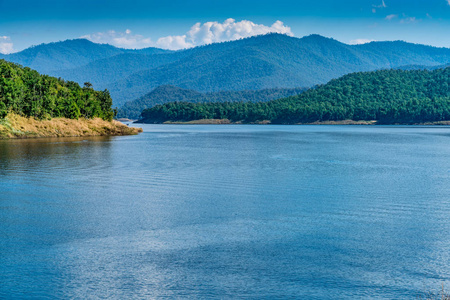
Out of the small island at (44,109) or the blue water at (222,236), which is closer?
the blue water at (222,236)

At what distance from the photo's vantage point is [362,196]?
26.6 m

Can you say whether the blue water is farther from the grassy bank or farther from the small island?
the small island

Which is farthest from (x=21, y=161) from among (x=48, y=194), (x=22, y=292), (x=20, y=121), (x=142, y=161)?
(x=20, y=121)

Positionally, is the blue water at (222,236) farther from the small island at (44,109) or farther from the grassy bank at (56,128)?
the small island at (44,109)

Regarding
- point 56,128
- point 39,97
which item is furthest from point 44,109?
point 56,128

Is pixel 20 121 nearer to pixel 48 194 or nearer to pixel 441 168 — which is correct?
pixel 48 194

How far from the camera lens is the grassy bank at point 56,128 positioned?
262 ft

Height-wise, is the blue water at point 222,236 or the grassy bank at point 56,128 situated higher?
the grassy bank at point 56,128

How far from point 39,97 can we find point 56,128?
650 cm

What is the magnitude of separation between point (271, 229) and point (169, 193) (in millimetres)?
10003

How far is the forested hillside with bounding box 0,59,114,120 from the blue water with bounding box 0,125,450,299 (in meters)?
50.7

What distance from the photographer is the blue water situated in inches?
518

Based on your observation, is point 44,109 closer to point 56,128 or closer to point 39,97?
point 39,97

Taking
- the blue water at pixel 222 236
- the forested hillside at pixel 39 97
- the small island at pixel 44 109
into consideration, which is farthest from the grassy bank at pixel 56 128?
the blue water at pixel 222 236
